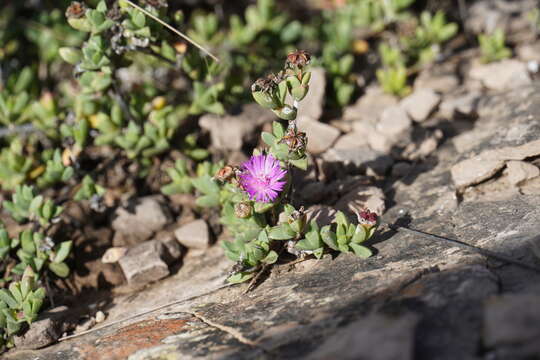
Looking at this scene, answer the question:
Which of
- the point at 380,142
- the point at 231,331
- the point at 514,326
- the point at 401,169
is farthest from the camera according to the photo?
the point at 380,142

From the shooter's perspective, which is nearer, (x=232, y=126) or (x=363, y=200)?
(x=363, y=200)

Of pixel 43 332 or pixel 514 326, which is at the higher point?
pixel 43 332

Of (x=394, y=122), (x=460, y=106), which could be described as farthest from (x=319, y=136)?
(x=460, y=106)

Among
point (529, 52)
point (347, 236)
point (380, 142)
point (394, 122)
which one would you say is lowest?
point (347, 236)

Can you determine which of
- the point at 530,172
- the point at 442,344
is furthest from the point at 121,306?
the point at 530,172

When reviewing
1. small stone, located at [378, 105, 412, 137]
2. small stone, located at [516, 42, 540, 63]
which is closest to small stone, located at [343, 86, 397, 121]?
small stone, located at [378, 105, 412, 137]

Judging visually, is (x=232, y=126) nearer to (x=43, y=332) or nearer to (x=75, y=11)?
(x=75, y=11)
